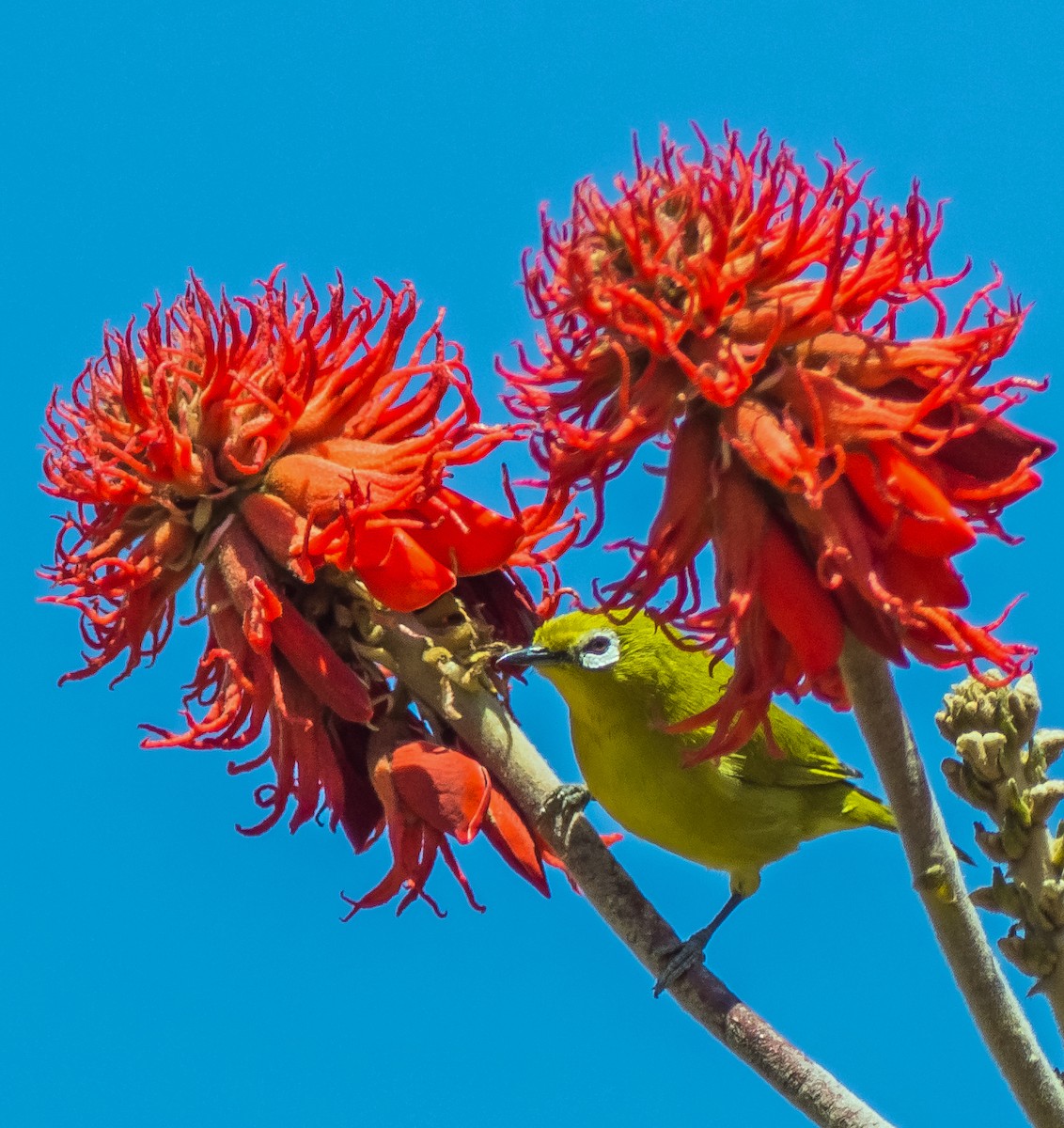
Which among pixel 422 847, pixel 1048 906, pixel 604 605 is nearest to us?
pixel 604 605

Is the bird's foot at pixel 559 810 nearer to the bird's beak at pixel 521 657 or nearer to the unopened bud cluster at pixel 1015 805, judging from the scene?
the bird's beak at pixel 521 657

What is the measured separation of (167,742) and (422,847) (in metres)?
0.46

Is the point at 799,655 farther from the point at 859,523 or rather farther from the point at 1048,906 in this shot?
the point at 1048,906

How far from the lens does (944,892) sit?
2.28 meters

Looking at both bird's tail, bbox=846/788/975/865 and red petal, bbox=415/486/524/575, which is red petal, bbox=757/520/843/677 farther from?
bird's tail, bbox=846/788/975/865

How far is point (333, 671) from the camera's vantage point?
8.27 feet

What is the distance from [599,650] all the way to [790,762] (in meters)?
0.76

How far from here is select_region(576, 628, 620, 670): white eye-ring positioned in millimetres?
4500

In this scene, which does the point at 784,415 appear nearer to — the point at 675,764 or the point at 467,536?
the point at 467,536

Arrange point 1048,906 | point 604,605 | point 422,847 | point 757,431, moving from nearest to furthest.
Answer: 1. point 757,431
2. point 604,605
3. point 1048,906
4. point 422,847

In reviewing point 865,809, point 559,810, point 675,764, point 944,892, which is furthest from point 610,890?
point 865,809

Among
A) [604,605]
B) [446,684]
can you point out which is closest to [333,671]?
[446,684]

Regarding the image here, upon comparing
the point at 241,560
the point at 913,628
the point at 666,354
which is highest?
the point at 241,560

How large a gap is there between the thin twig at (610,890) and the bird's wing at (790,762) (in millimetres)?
2017
